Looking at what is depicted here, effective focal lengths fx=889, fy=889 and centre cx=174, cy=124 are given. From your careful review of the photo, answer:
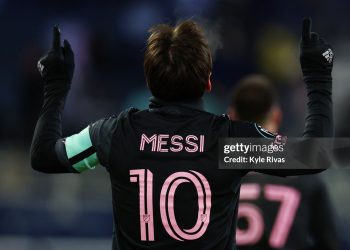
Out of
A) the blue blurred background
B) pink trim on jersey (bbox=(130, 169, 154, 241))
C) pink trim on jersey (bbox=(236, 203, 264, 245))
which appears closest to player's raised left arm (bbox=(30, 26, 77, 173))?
pink trim on jersey (bbox=(130, 169, 154, 241))

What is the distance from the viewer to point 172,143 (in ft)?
9.81

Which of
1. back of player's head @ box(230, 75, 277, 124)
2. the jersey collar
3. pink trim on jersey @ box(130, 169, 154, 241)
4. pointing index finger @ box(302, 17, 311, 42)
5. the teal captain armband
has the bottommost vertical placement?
pink trim on jersey @ box(130, 169, 154, 241)

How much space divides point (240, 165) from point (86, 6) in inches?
401

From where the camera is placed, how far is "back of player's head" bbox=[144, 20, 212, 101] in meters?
2.95

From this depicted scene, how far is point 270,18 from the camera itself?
40.4 ft

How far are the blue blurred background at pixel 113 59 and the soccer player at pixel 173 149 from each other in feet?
22.1

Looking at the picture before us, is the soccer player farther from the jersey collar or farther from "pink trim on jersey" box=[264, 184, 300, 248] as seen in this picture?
"pink trim on jersey" box=[264, 184, 300, 248]

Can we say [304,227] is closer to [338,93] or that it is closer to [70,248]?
[70,248]

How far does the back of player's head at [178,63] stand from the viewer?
9.67 feet

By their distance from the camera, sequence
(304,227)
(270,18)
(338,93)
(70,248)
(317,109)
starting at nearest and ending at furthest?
(317,109)
(304,227)
(70,248)
(338,93)
(270,18)

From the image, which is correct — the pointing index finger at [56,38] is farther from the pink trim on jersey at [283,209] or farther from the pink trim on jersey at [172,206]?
the pink trim on jersey at [283,209]

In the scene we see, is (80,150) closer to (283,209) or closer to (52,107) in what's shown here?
(52,107)

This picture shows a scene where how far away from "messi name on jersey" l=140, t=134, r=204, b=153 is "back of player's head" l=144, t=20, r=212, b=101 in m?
0.14

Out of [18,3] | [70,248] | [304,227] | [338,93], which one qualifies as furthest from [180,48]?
[18,3]
